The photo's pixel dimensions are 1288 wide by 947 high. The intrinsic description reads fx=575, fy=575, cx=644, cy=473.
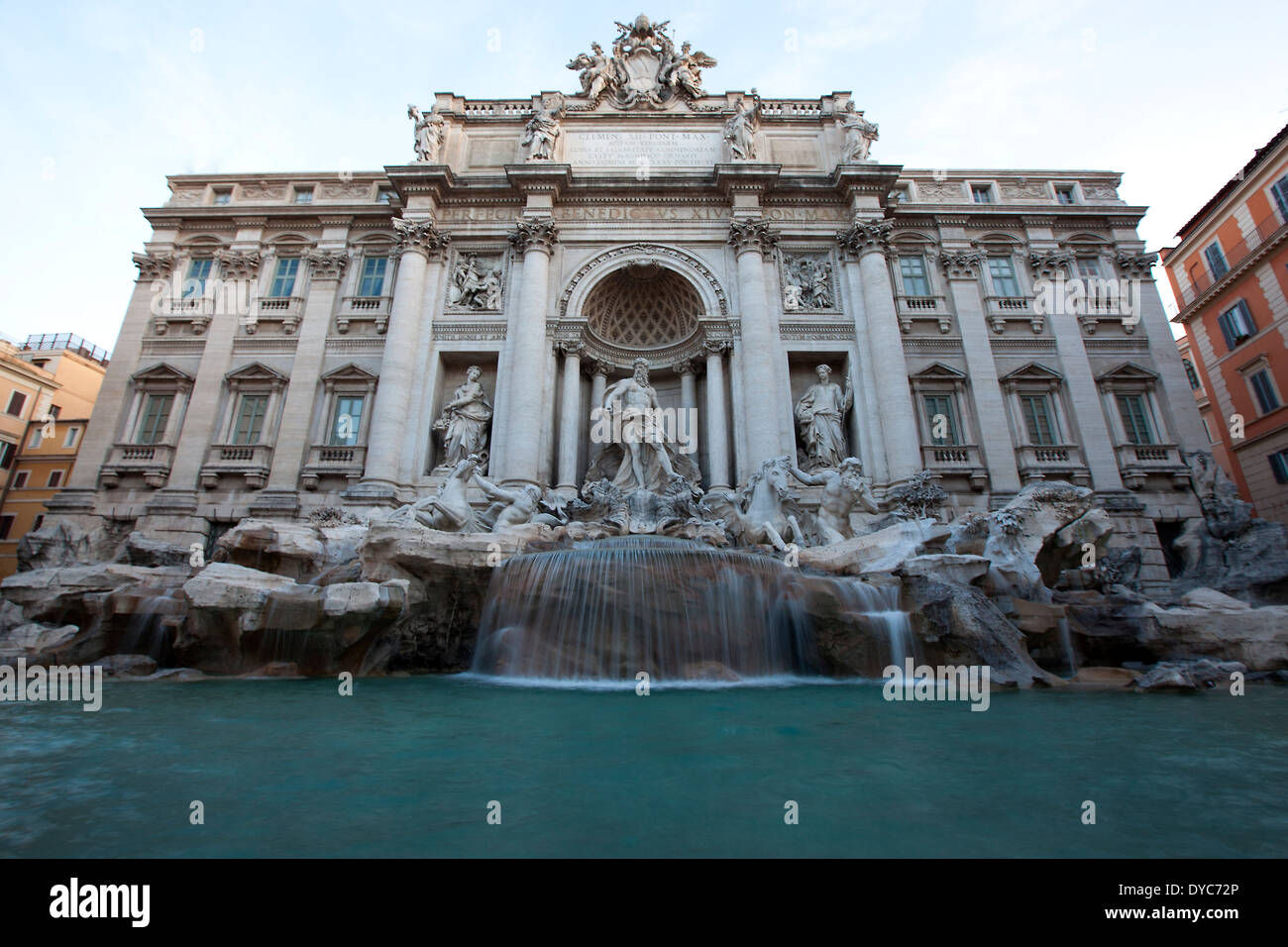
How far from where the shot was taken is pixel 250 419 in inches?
679

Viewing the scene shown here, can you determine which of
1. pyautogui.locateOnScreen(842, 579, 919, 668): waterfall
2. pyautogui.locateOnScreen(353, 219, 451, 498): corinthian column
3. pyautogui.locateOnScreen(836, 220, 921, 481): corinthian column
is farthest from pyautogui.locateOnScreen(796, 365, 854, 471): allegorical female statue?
pyautogui.locateOnScreen(353, 219, 451, 498): corinthian column

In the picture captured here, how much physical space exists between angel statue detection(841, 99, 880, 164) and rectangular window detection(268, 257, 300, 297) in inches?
702

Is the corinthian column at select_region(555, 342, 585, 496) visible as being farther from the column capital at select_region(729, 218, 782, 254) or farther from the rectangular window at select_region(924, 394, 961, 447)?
the rectangular window at select_region(924, 394, 961, 447)

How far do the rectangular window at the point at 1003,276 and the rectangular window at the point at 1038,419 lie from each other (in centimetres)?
368

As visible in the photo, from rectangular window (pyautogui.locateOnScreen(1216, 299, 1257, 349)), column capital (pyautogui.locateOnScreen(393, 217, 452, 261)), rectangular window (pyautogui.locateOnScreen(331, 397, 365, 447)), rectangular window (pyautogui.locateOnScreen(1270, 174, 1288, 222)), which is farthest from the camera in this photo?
rectangular window (pyautogui.locateOnScreen(1216, 299, 1257, 349))

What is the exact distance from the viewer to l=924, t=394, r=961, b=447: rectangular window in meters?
16.8

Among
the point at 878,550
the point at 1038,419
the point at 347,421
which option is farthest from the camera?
the point at 1038,419

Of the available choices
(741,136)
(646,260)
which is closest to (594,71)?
(741,136)

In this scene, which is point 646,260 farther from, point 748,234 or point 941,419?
point 941,419

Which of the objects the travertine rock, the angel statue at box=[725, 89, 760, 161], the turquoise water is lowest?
the turquoise water

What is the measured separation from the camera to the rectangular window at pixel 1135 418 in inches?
668

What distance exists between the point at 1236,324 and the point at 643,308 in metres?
20.0

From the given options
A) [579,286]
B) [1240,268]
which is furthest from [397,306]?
[1240,268]

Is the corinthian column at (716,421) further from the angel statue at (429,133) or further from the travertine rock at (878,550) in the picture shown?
the angel statue at (429,133)
